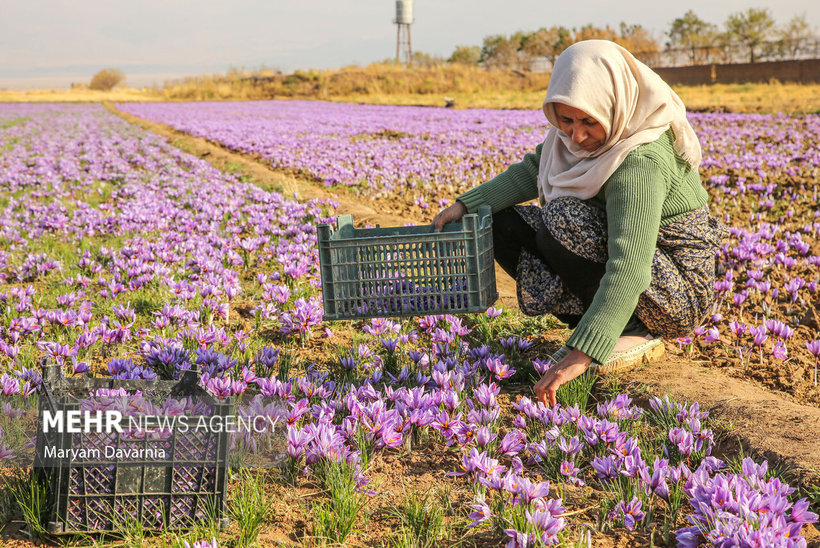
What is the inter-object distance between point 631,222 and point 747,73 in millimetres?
44545

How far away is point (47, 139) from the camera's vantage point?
64.7 ft

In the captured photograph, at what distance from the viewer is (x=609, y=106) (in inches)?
128

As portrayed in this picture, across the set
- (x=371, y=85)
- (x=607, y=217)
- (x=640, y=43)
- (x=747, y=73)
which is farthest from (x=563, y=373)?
(x=640, y=43)

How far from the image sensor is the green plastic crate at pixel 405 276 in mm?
3279

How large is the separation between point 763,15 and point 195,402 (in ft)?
201

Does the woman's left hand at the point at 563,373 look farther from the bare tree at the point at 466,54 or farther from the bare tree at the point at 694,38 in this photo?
the bare tree at the point at 466,54

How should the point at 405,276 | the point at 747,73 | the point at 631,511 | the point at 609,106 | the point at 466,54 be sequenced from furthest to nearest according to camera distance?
the point at 466,54 → the point at 747,73 → the point at 405,276 → the point at 609,106 → the point at 631,511

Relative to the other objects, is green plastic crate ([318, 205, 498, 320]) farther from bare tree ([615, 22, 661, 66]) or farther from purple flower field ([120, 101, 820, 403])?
bare tree ([615, 22, 661, 66])

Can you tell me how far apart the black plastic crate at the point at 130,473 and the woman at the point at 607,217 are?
1.46 meters

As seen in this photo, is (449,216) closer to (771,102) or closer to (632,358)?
(632,358)

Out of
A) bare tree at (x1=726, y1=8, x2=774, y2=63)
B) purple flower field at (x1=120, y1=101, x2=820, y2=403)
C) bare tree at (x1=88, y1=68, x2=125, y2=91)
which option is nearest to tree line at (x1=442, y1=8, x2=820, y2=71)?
bare tree at (x1=726, y1=8, x2=774, y2=63)

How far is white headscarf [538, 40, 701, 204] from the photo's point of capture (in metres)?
3.18

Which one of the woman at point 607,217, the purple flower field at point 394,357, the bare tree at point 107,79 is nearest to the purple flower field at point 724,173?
the purple flower field at point 394,357

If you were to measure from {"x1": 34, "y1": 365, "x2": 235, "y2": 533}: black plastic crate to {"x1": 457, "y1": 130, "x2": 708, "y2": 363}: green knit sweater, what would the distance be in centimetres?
155
